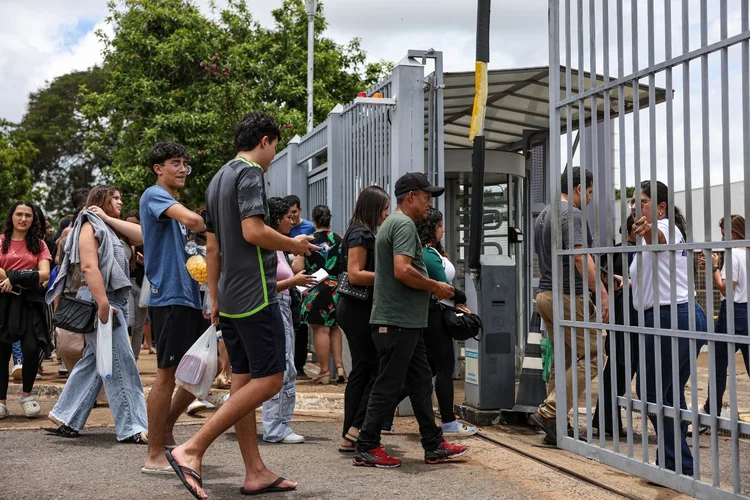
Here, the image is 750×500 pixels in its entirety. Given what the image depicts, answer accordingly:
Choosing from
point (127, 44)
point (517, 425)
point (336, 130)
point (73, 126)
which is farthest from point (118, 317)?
point (73, 126)

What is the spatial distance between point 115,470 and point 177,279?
1198mm

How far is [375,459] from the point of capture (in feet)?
18.6

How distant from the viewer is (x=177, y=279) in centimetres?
575

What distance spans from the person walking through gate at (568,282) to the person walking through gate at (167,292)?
228 centimetres

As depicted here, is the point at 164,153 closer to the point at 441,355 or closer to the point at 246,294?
the point at 246,294

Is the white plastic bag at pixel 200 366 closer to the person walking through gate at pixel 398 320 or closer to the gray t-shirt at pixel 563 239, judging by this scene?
the person walking through gate at pixel 398 320

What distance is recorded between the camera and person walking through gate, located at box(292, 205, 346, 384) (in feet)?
28.1

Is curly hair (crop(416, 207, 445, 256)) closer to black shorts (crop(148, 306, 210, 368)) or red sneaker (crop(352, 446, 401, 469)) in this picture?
red sneaker (crop(352, 446, 401, 469))

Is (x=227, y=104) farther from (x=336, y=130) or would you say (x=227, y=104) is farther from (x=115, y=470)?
(x=115, y=470)

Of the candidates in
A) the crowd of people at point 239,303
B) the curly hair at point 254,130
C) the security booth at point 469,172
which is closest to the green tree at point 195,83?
the security booth at point 469,172

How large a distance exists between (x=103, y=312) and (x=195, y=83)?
21.2 meters

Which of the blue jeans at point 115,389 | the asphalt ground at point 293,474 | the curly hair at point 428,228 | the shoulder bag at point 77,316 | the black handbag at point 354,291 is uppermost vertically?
the curly hair at point 428,228

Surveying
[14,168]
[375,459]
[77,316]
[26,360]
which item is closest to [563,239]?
[375,459]

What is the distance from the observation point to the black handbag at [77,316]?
643 cm
